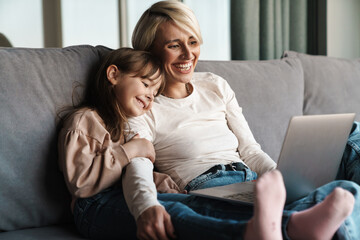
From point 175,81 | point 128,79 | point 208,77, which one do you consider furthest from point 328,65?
point 128,79

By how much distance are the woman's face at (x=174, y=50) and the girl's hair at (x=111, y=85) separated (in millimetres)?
52

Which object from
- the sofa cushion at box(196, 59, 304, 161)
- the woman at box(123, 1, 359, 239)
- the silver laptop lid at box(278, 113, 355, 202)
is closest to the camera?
the silver laptop lid at box(278, 113, 355, 202)

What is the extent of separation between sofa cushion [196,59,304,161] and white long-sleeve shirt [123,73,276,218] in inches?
7.2

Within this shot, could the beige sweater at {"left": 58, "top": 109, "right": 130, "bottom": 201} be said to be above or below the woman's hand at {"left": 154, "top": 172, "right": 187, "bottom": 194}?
above

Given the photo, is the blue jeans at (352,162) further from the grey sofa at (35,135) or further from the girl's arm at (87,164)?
the grey sofa at (35,135)

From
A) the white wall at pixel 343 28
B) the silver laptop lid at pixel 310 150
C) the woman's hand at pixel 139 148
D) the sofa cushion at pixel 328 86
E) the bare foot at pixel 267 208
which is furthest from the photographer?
the white wall at pixel 343 28

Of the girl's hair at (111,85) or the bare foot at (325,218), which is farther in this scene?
the girl's hair at (111,85)

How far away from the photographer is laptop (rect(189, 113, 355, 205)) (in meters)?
0.95

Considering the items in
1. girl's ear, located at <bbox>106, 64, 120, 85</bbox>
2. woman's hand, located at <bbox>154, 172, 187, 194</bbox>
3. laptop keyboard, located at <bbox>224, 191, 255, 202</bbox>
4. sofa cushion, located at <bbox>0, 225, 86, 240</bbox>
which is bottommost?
sofa cushion, located at <bbox>0, 225, 86, 240</bbox>

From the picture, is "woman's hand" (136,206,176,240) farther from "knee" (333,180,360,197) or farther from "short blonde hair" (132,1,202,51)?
"short blonde hair" (132,1,202,51)

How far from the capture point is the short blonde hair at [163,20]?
1.52 m

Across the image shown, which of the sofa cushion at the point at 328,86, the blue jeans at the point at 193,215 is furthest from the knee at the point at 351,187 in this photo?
the sofa cushion at the point at 328,86

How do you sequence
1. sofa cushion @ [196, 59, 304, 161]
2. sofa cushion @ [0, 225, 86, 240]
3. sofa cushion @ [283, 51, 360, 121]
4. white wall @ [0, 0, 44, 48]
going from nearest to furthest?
1. sofa cushion @ [0, 225, 86, 240]
2. sofa cushion @ [196, 59, 304, 161]
3. sofa cushion @ [283, 51, 360, 121]
4. white wall @ [0, 0, 44, 48]

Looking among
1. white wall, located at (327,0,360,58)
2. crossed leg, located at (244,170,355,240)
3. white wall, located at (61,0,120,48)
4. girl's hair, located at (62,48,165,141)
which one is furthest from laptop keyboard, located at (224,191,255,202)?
white wall, located at (327,0,360,58)
